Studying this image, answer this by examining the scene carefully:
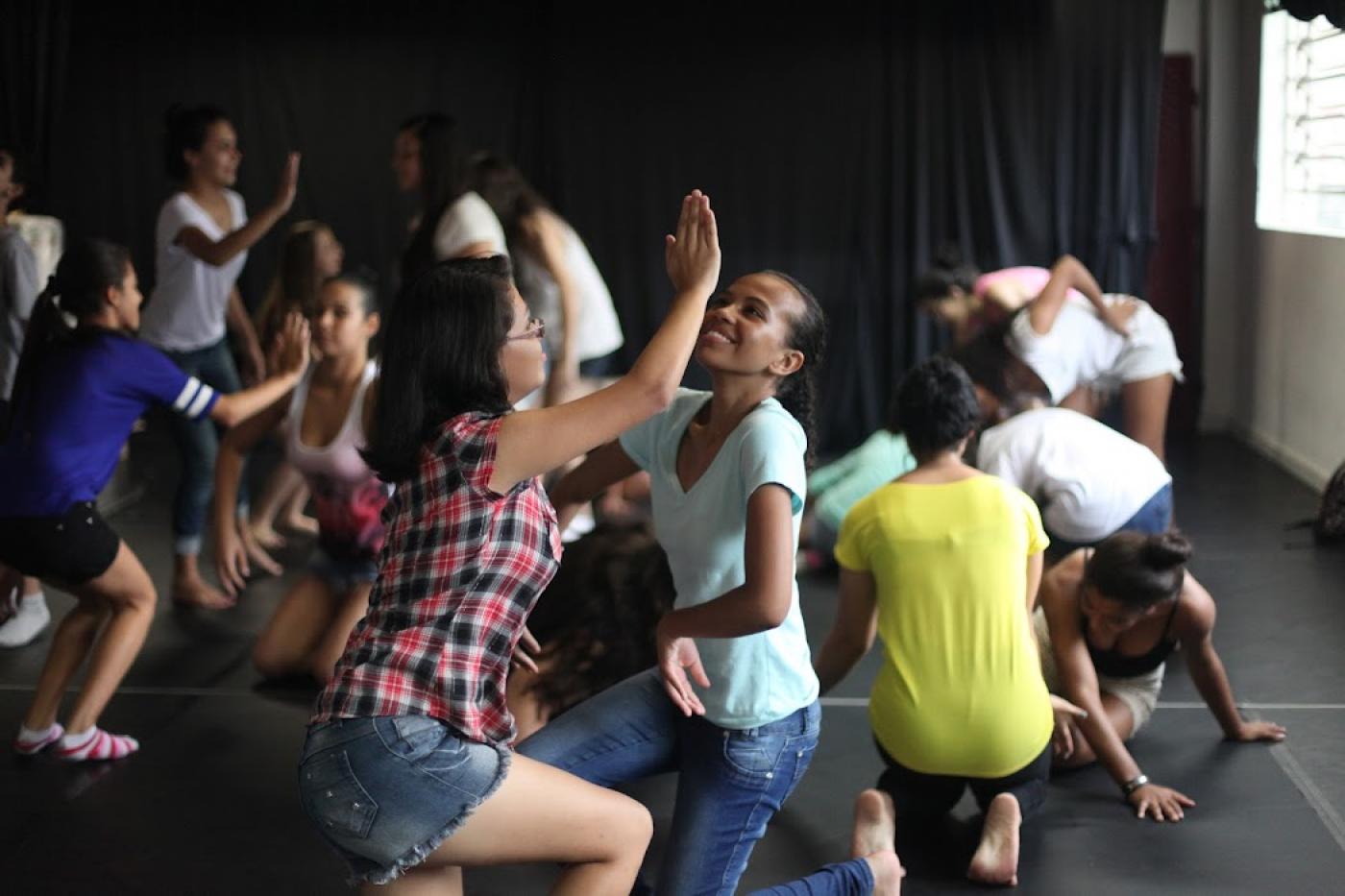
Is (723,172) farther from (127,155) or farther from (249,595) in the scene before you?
(249,595)

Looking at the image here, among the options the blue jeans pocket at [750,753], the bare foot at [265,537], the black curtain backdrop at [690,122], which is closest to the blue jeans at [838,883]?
the blue jeans pocket at [750,753]

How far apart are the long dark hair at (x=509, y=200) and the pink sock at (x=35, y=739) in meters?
2.00

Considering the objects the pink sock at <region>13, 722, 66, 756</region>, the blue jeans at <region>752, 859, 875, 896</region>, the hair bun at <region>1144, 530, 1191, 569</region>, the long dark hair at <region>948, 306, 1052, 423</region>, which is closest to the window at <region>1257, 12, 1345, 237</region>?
the long dark hair at <region>948, 306, 1052, 423</region>

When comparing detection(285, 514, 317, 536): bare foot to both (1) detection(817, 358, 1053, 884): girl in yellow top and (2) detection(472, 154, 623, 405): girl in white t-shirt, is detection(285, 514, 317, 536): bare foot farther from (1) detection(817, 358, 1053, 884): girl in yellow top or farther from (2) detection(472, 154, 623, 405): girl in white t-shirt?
(1) detection(817, 358, 1053, 884): girl in yellow top

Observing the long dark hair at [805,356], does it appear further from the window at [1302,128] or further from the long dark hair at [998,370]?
the window at [1302,128]

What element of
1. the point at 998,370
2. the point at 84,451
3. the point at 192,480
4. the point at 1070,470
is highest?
the point at 84,451

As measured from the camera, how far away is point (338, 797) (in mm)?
1907

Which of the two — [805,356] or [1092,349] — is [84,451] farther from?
[1092,349]

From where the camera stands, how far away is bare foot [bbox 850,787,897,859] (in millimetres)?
2850

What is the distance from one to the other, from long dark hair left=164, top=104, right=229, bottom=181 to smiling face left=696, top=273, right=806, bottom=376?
3.06 metres

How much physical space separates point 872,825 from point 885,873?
0.31 m

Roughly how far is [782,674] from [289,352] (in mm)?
1619

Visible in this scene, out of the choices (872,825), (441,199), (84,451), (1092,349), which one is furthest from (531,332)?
(1092,349)

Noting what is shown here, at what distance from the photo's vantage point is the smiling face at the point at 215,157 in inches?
193
